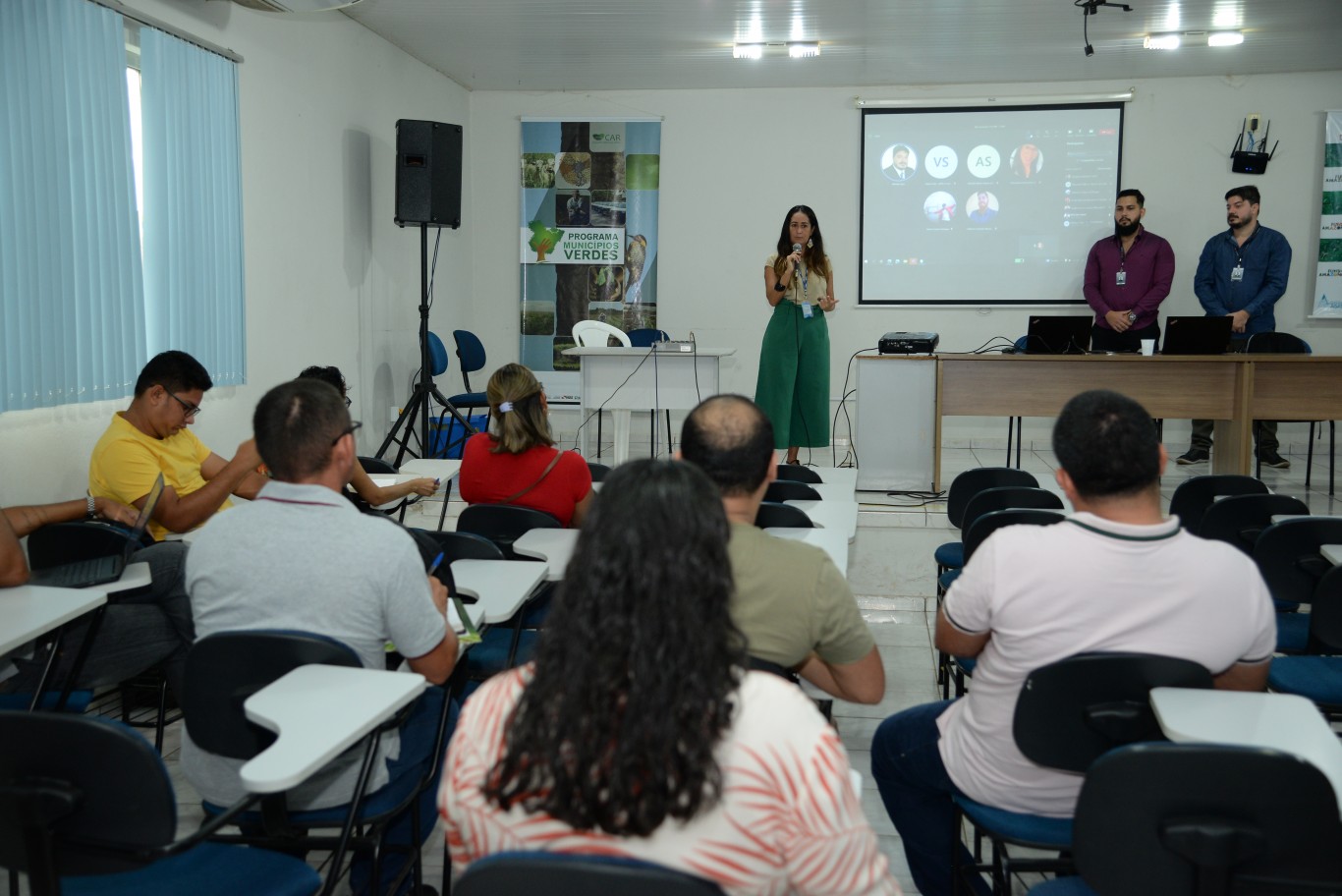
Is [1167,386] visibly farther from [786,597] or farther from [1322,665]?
[786,597]

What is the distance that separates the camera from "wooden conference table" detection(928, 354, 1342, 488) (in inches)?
225

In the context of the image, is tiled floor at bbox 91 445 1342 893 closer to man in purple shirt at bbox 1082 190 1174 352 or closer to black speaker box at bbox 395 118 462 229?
man in purple shirt at bbox 1082 190 1174 352

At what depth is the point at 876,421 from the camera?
5738mm

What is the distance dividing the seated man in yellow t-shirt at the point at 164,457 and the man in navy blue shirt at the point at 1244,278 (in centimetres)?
621

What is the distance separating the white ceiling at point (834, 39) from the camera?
6203 millimetres

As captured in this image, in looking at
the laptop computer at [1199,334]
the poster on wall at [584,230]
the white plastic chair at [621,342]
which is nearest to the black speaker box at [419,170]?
the white plastic chair at [621,342]

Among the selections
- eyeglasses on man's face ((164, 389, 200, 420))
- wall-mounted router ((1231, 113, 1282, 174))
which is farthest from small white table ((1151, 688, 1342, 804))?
wall-mounted router ((1231, 113, 1282, 174))

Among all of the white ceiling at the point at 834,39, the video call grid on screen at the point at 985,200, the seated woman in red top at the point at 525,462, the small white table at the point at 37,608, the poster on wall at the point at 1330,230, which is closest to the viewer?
the small white table at the point at 37,608

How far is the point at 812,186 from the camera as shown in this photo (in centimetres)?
835

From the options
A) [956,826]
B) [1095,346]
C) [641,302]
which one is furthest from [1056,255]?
[956,826]

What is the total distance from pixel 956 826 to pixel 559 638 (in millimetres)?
1244

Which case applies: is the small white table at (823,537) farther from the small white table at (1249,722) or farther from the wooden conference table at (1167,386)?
the wooden conference table at (1167,386)

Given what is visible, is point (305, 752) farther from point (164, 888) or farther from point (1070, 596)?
point (1070, 596)

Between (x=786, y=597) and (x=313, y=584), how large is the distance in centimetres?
79
